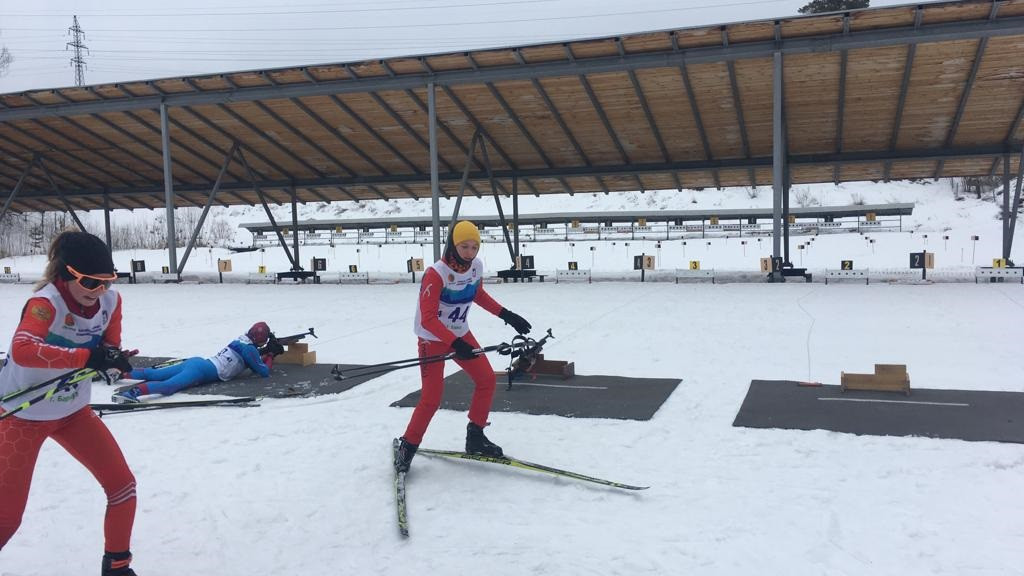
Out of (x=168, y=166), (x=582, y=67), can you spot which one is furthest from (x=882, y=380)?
(x=168, y=166)

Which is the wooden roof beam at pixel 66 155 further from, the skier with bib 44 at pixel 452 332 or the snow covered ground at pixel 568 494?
the skier with bib 44 at pixel 452 332

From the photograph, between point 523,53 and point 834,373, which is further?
point 523,53

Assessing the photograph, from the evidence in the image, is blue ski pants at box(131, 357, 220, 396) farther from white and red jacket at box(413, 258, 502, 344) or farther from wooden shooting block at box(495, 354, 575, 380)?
white and red jacket at box(413, 258, 502, 344)


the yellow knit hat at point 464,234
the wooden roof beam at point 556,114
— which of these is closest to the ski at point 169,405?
the yellow knit hat at point 464,234

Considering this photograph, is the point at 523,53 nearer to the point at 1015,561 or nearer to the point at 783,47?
the point at 783,47

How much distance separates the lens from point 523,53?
1677 centimetres

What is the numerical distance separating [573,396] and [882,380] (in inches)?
114

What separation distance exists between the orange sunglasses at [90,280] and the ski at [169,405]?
3.92 meters

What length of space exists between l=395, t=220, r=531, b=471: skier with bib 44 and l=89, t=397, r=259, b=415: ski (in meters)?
2.81

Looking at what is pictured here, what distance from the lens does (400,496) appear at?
4.30 metres

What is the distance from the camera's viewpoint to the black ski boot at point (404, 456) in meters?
4.69

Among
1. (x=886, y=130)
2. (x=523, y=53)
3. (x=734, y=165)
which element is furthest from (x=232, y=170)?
(x=886, y=130)

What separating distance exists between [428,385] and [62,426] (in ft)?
7.11

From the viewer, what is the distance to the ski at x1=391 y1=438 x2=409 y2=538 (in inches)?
155
